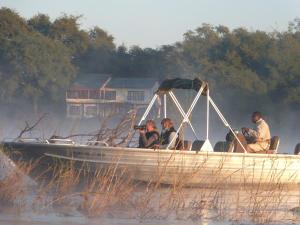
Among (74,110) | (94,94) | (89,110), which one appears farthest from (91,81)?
(89,110)

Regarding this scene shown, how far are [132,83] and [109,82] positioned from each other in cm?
311

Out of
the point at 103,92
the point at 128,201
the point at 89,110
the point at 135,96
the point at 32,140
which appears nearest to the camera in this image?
the point at 128,201

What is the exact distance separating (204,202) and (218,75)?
1991 inches

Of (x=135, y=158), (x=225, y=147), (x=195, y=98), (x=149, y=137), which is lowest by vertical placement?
(x=135, y=158)

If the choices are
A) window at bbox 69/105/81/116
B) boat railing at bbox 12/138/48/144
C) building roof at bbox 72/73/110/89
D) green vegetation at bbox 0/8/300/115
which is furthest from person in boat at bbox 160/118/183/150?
building roof at bbox 72/73/110/89

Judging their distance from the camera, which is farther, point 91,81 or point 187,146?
point 91,81

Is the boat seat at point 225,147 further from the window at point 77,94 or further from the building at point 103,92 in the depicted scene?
the window at point 77,94

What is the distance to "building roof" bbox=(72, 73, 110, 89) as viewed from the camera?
3526 inches

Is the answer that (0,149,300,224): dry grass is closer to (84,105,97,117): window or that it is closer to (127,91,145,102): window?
(84,105,97,117): window

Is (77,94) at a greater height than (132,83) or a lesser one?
lesser

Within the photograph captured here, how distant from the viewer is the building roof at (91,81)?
89562mm

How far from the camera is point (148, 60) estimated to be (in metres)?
95.9

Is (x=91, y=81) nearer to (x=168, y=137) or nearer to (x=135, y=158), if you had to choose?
(x=168, y=137)

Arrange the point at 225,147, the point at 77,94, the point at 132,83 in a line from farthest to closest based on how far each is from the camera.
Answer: the point at 132,83 < the point at 77,94 < the point at 225,147
